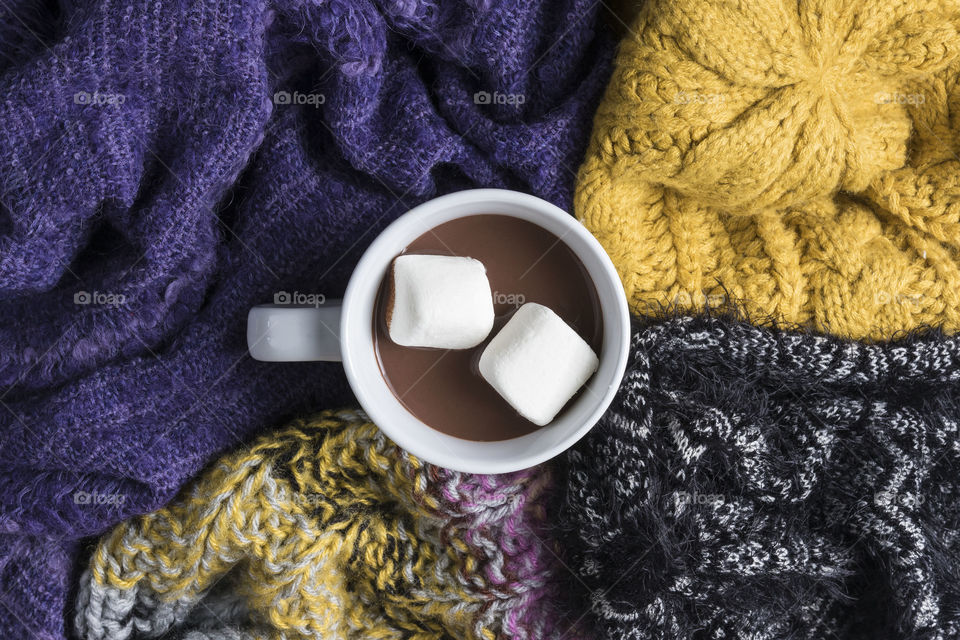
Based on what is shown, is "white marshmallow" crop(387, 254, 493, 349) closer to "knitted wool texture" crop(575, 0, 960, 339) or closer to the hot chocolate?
the hot chocolate

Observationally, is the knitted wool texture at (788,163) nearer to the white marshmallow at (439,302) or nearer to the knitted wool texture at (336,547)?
the white marshmallow at (439,302)

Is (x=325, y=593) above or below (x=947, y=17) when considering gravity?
below

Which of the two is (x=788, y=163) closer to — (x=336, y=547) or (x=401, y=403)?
(x=401, y=403)

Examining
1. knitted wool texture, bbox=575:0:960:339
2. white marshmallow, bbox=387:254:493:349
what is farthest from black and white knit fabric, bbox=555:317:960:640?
white marshmallow, bbox=387:254:493:349

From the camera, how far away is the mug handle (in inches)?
24.0

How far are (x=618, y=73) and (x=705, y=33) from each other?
8 cm

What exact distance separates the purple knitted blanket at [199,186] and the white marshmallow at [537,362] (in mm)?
142

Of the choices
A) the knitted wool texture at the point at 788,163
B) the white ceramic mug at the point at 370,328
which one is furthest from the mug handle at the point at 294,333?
the knitted wool texture at the point at 788,163

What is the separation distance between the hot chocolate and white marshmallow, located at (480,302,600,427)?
0.03 metres

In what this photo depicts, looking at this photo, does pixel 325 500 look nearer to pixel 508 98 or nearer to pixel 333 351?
pixel 333 351

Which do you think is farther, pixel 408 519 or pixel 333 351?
pixel 408 519

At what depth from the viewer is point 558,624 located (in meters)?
0.72

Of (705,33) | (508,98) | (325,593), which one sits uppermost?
(705,33)

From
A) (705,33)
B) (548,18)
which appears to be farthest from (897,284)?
(548,18)
